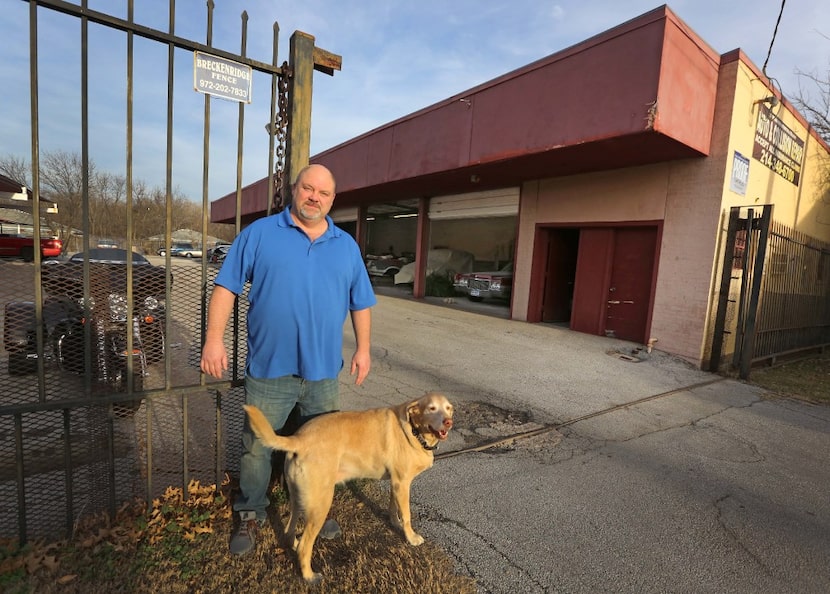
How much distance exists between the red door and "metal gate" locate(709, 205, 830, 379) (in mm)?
1305

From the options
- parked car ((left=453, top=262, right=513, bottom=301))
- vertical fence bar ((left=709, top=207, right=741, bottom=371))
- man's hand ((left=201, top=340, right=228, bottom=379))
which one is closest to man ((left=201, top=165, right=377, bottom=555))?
man's hand ((left=201, top=340, right=228, bottom=379))

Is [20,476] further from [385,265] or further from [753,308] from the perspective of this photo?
[385,265]

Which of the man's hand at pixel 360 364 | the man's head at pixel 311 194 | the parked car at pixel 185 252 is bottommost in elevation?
the man's hand at pixel 360 364

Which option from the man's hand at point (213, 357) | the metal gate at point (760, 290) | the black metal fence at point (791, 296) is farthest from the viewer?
the black metal fence at point (791, 296)

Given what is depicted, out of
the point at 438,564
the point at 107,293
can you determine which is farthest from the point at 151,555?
the point at 107,293

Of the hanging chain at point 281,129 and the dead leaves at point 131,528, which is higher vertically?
the hanging chain at point 281,129

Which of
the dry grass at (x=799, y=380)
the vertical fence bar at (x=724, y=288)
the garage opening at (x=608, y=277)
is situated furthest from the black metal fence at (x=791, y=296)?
the garage opening at (x=608, y=277)

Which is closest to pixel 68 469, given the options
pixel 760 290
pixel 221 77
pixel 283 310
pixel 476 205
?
pixel 283 310

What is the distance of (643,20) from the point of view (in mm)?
6352

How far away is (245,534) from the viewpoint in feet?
7.81

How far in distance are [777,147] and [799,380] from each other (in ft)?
15.3

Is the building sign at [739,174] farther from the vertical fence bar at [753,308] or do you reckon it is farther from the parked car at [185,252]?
the parked car at [185,252]

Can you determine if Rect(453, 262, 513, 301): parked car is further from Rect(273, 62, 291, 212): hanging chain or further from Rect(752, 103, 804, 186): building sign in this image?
Rect(273, 62, 291, 212): hanging chain

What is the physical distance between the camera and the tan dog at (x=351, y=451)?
213 cm
